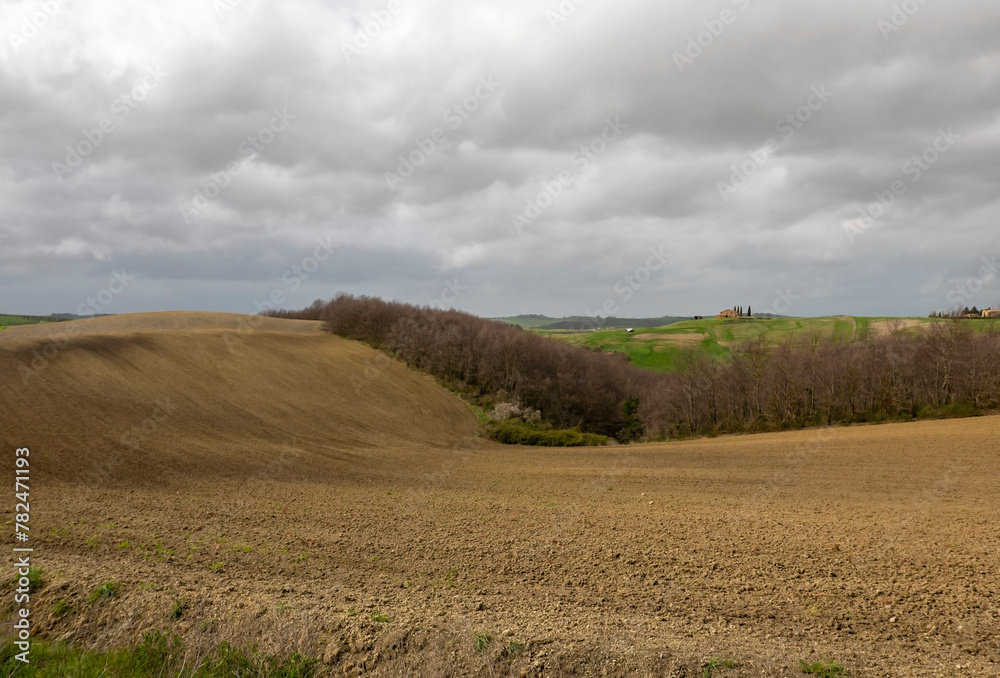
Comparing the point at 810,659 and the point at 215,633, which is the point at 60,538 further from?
the point at 810,659

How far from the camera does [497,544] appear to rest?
12.1 meters

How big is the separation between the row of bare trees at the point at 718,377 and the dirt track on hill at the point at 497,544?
15.9 m

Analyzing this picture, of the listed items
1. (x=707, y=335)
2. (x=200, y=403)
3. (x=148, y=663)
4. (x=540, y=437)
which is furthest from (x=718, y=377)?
(x=707, y=335)

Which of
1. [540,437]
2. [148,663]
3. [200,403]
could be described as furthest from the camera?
[540,437]

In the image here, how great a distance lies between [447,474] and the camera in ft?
76.4

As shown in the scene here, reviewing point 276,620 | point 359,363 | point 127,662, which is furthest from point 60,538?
point 359,363

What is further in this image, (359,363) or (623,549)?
(359,363)

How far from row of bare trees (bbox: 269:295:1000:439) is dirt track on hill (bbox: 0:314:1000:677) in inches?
628

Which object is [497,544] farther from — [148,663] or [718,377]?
[718,377]

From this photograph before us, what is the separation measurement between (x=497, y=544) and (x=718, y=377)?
44.9m

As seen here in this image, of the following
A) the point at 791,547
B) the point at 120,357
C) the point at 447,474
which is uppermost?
the point at 120,357

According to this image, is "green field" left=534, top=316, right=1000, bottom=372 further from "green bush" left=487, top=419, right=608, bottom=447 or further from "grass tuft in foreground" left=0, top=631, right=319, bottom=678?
"grass tuft in foreground" left=0, top=631, right=319, bottom=678

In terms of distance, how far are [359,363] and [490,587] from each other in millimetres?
41200

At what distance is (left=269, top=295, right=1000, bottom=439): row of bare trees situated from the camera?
43531 millimetres
